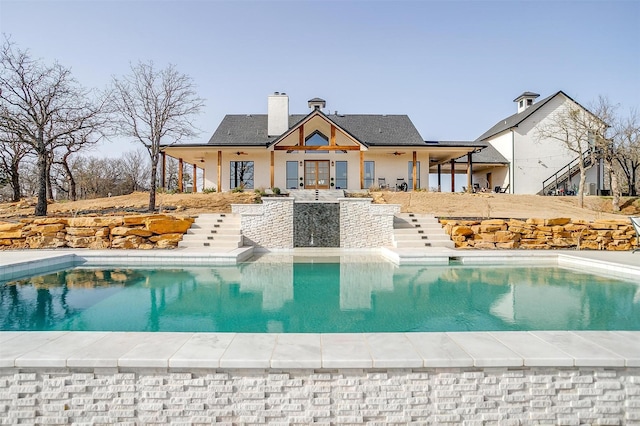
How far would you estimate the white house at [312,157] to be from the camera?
66.6 ft

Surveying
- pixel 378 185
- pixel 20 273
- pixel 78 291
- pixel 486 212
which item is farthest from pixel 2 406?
pixel 378 185

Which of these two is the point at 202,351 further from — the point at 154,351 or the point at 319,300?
the point at 319,300

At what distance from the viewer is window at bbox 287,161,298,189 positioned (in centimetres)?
2159

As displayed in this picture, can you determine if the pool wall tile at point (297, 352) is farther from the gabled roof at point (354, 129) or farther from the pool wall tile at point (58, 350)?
the gabled roof at point (354, 129)

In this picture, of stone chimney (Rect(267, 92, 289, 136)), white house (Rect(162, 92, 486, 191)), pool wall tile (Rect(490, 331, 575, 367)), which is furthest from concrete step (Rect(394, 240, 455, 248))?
stone chimney (Rect(267, 92, 289, 136))

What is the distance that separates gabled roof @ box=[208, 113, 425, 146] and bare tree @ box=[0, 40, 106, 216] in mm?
8052

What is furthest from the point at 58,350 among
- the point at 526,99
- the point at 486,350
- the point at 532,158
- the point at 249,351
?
the point at 526,99

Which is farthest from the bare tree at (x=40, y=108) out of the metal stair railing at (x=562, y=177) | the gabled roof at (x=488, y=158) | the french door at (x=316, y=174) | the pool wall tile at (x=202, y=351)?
the metal stair railing at (x=562, y=177)

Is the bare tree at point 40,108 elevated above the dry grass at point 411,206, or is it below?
above

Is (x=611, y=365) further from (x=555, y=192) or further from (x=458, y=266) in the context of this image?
(x=555, y=192)

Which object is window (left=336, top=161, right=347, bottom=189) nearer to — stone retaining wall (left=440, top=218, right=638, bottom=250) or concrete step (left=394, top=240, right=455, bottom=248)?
concrete step (left=394, top=240, right=455, bottom=248)

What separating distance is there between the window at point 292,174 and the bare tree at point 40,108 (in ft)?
34.0

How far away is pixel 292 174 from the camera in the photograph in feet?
71.1

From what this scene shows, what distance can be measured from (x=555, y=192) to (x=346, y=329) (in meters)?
27.1
